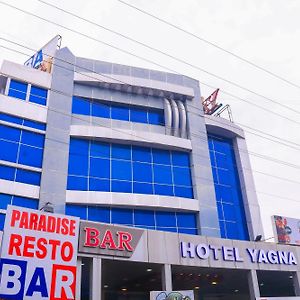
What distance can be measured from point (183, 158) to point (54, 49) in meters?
18.5

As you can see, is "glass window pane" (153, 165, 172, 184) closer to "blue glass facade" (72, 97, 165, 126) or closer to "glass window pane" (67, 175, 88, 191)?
"blue glass facade" (72, 97, 165, 126)

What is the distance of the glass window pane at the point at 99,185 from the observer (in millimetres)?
35381

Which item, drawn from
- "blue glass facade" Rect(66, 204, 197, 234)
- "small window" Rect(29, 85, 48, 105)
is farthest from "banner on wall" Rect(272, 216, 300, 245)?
"small window" Rect(29, 85, 48, 105)

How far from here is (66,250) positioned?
16641mm

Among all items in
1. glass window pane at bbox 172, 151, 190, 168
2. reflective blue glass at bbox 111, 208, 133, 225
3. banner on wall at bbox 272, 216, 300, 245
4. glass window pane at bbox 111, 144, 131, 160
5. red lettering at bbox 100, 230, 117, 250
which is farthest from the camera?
glass window pane at bbox 172, 151, 190, 168

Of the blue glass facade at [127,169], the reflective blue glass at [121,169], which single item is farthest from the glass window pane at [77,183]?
the reflective blue glass at [121,169]

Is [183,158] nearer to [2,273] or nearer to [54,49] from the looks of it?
[54,49]

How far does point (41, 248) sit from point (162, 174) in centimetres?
2388

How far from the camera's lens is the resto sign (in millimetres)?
14695

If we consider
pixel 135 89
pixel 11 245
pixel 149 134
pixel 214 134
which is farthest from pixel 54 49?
pixel 11 245

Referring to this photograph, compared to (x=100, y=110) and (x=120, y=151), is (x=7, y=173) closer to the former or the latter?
(x=120, y=151)

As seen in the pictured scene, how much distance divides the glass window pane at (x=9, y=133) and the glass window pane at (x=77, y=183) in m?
5.99

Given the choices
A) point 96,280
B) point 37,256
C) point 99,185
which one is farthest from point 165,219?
point 37,256

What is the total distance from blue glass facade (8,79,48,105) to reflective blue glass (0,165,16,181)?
7365 millimetres
